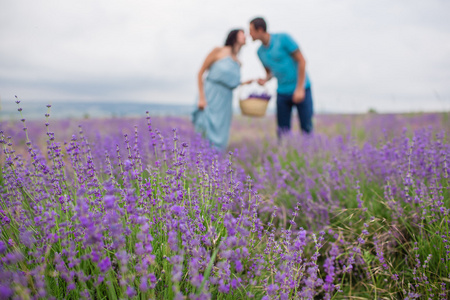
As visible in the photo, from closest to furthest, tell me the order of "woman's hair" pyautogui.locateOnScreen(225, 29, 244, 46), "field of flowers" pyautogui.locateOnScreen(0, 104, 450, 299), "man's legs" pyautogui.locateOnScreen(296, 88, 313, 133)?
1. "field of flowers" pyautogui.locateOnScreen(0, 104, 450, 299)
2. "woman's hair" pyautogui.locateOnScreen(225, 29, 244, 46)
3. "man's legs" pyautogui.locateOnScreen(296, 88, 313, 133)

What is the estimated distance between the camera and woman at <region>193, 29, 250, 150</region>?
485 centimetres

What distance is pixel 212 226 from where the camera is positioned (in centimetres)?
156

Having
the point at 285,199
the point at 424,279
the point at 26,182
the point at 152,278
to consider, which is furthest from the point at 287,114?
the point at 152,278

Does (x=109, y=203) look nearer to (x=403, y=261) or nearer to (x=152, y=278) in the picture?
(x=152, y=278)

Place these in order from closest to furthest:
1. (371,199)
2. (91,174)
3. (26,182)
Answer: (91,174) < (26,182) < (371,199)

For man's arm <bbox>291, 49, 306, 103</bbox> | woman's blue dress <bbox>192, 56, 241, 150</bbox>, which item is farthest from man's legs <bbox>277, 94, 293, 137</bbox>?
woman's blue dress <bbox>192, 56, 241, 150</bbox>

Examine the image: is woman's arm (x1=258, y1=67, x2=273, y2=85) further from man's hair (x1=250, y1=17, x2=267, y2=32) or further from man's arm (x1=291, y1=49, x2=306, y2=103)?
man's hair (x1=250, y1=17, x2=267, y2=32)

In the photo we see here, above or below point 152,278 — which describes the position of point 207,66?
above

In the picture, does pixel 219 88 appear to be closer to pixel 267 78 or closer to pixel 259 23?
pixel 267 78

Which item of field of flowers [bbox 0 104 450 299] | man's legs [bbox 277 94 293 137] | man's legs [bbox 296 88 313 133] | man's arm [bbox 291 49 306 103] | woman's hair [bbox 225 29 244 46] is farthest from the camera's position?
man's legs [bbox 277 94 293 137]

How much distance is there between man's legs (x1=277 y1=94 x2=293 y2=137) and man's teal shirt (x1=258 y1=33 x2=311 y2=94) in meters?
0.13

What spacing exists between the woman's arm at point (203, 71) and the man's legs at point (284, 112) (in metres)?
1.24

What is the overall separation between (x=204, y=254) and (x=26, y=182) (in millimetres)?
1460

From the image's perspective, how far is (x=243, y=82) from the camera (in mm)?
5211
